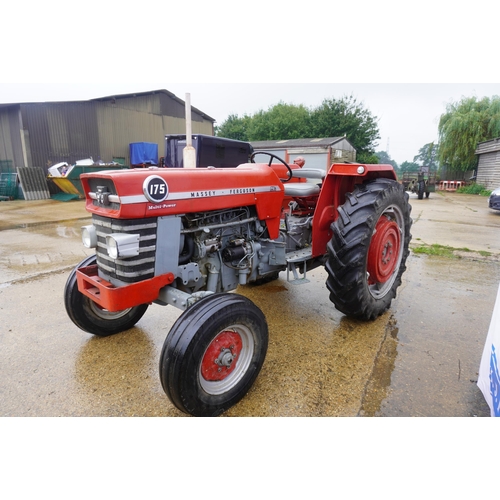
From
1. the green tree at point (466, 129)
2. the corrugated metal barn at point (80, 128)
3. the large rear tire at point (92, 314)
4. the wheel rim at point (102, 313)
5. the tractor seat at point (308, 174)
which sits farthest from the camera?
the green tree at point (466, 129)

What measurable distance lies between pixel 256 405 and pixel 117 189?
1.42m

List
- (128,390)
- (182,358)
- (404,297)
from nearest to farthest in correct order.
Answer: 1. (182,358)
2. (128,390)
3. (404,297)

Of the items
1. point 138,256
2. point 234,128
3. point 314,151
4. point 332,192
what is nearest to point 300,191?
point 332,192

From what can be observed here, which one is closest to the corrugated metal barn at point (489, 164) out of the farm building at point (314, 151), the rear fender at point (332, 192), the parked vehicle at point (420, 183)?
the parked vehicle at point (420, 183)

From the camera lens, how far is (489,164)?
17156mm

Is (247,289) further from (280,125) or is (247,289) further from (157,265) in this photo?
(280,125)

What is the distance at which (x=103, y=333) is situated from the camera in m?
2.76

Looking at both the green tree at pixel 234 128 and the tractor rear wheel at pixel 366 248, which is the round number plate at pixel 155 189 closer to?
the tractor rear wheel at pixel 366 248

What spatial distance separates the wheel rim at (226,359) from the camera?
6.36 ft

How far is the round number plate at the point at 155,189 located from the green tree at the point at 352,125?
29657 millimetres

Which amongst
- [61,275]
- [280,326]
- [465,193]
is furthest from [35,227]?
[465,193]

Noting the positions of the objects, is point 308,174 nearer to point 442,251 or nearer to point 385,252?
point 385,252

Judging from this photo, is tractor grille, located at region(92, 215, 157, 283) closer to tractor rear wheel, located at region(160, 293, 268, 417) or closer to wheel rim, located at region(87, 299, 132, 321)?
tractor rear wheel, located at region(160, 293, 268, 417)

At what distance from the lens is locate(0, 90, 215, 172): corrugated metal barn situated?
13.3 meters
